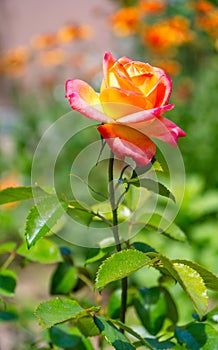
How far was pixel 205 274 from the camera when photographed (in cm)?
52

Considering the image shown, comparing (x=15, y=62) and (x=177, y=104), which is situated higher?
(x=15, y=62)

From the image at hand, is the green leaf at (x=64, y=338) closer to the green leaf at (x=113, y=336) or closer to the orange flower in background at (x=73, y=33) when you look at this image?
the green leaf at (x=113, y=336)

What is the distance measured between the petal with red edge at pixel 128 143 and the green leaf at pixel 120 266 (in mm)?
85

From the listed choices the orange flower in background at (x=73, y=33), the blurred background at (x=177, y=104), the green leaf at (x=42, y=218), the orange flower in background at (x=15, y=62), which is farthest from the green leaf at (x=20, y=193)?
the orange flower in background at (x=15, y=62)

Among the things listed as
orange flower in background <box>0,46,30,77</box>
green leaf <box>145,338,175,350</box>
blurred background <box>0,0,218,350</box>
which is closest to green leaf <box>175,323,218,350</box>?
green leaf <box>145,338,175,350</box>

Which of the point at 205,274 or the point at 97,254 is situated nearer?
the point at 205,274

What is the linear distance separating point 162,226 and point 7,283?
0.20 metres

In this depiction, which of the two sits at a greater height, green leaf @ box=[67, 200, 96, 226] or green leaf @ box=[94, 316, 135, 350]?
green leaf @ box=[67, 200, 96, 226]

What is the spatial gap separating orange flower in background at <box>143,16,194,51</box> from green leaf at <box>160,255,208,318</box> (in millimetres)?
2299

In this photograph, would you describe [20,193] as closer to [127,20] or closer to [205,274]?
[205,274]

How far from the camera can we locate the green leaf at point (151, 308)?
712mm

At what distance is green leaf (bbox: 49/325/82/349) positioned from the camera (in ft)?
2.17

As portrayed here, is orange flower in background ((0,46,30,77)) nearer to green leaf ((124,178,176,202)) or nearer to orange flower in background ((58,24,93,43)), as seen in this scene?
orange flower in background ((58,24,93,43))

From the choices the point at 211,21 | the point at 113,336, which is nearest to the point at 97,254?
A: the point at 113,336
